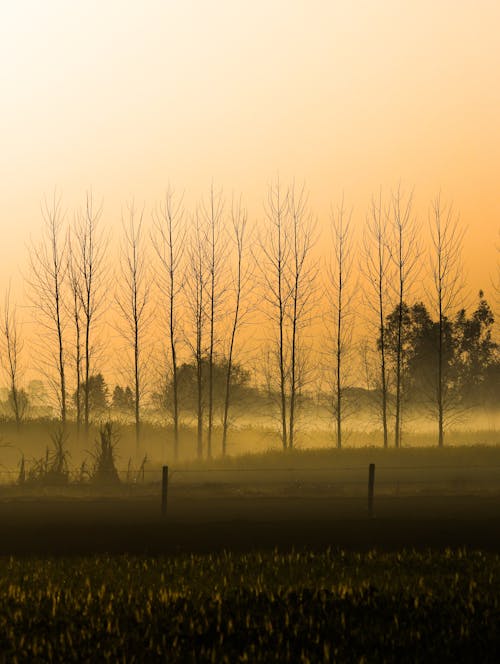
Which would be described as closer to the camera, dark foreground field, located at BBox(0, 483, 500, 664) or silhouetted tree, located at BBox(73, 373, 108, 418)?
dark foreground field, located at BBox(0, 483, 500, 664)

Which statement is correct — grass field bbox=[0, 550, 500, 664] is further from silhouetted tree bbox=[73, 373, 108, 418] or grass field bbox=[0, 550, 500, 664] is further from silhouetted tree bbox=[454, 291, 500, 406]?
silhouetted tree bbox=[454, 291, 500, 406]

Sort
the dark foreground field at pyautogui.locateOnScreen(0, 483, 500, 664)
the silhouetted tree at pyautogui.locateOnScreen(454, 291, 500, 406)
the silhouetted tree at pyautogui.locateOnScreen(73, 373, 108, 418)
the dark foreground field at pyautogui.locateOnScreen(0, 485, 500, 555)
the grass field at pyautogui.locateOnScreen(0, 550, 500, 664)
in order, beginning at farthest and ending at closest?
1. the silhouetted tree at pyautogui.locateOnScreen(454, 291, 500, 406)
2. the silhouetted tree at pyautogui.locateOnScreen(73, 373, 108, 418)
3. the dark foreground field at pyautogui.locateOnScreen(0, 485, 500, 555)
4. the dark foreground field at pyautogui.locateOnScreen(0, 483, 500, 664)
5. the grass field at pyautogui.locateOnScreen(0, 550, 500, 664)

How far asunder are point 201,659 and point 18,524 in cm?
1673

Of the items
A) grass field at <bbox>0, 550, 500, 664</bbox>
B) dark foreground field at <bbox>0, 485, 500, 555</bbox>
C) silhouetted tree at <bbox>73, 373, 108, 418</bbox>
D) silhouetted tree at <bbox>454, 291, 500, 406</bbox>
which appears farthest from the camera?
silhouetted tree at <bbox>454, 291, 500, 406</bbox>

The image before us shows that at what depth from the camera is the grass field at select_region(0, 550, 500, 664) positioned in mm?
10781

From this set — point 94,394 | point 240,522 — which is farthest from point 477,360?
point 240,522

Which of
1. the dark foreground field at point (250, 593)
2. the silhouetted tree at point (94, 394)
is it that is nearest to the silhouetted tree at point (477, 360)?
the silhouetted tree at point (94, 394)

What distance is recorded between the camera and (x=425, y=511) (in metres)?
28.3

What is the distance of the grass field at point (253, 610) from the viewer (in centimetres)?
1078

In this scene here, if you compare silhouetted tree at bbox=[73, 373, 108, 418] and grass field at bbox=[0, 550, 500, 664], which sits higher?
silhouetted tree at bbox=[73, 373, 108, 418]

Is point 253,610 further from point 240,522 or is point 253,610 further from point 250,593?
A: point 240,522

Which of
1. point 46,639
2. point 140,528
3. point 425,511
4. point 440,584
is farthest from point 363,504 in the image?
point 46,639

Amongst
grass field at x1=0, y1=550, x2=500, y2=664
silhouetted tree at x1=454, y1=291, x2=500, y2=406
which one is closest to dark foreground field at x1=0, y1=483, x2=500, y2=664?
grass field at x1=0, y1=550, x2=500, y2=664

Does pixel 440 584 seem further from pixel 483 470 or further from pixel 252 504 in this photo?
pixel 483 470
